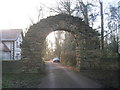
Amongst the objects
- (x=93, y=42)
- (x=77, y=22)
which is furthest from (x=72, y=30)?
(x=93, y=42)

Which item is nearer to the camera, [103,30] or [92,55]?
[92,55]

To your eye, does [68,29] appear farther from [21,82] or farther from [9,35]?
[9,35]

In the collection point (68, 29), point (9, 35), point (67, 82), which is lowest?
point (67, 82)

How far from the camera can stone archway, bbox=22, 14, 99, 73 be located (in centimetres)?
1356

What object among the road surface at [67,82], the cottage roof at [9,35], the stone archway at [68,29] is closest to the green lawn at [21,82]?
the road surface at [67,82]

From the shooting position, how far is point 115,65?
12633mm

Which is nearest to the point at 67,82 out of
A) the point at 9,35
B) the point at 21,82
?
the point at 21,82

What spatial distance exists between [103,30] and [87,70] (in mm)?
7405

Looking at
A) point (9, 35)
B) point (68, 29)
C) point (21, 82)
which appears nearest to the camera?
point (21, 82)

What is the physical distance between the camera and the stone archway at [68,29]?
44.5ft

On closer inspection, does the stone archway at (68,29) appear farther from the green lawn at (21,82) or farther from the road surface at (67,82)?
the road surface at (67,82)

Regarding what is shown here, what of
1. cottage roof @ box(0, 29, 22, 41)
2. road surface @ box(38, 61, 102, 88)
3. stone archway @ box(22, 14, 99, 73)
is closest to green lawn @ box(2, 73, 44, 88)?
road surface @ box(38, 61, 102, 88)

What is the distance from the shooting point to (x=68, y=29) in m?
14.2

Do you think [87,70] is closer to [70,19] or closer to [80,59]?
[80,59]
